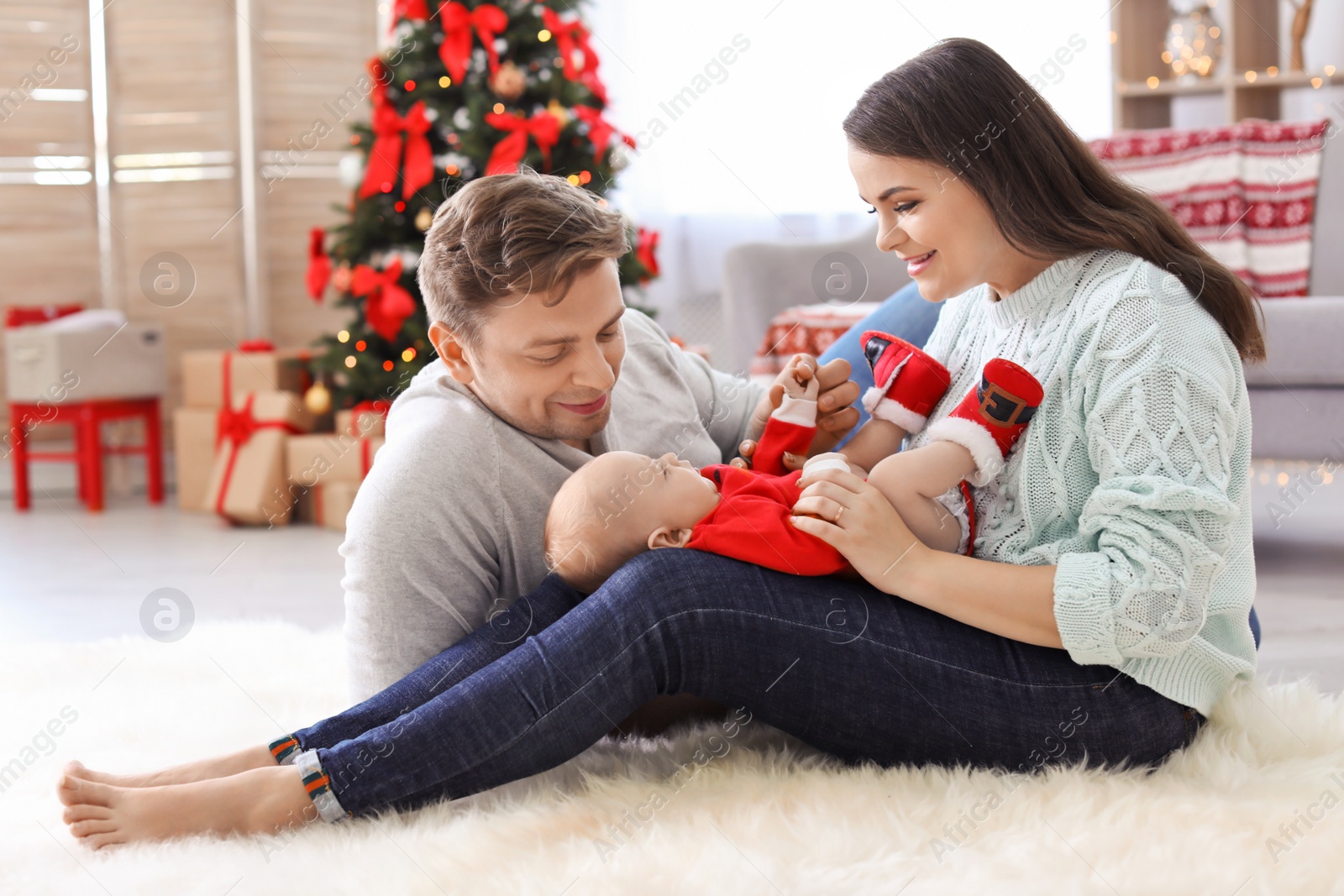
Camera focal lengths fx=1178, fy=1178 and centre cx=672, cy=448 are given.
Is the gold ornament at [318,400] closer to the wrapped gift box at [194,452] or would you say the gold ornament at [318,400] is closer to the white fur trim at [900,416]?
the wrapped gift box at [194,452]

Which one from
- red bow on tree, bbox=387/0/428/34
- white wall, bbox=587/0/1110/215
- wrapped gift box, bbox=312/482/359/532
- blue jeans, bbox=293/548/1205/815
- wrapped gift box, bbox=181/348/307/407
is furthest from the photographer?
white wall, bbox=587/0/1110/215

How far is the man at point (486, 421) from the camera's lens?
1.37 meters

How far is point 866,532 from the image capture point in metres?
1.25

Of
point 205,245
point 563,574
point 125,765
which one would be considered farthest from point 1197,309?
point 205,245

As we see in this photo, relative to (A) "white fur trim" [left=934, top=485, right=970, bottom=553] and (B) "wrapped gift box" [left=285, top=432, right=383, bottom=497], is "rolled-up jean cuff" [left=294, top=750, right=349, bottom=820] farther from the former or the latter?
(B) "wrapped gift box" [left=285, top=432, right=383, bottom=497]

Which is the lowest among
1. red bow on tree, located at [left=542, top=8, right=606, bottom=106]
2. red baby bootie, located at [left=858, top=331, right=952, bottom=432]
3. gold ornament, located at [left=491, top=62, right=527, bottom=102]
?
red baby bootie, located at [left=858, top=331, right=952, bottom=432]

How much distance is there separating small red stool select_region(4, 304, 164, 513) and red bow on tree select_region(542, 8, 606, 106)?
2.00 meters

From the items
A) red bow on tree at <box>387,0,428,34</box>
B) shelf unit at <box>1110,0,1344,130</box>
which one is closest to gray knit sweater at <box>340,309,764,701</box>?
red bow on tree at <box>387,0,428,34</box>

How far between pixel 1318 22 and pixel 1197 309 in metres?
3.72

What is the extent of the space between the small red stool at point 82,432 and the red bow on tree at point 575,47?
200cm

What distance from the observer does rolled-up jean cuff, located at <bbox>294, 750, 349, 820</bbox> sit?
1232 millimetres

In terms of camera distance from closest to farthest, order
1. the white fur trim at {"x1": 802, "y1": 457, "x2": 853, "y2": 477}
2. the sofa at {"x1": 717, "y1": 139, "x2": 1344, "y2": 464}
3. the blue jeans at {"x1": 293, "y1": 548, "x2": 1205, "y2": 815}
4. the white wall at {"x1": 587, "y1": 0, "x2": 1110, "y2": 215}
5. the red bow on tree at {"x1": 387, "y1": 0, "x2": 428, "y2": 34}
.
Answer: the blue jeans at {"x1": 293, "y1": 548, "x2": 1205, "y2": 815} < the white fur trim at {"x1": 802, "y1": 457, "x2": 853, "y2": 477} < the sofa at {"x1": 717, "y1": 139, "x2": 1344, "y2": 464} < the red bow on tree at {"x1": 387, "y1": 0, "x2": 428, "y2": 34} < the white wall at {"x1": 587, "y1": 0, "x2": 1110, "y2": 215}

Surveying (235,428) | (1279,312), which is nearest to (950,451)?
(1279,312)

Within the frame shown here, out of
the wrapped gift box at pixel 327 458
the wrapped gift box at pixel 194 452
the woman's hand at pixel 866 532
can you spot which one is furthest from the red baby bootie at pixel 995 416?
the wrapped gift box at pixel 194 452
